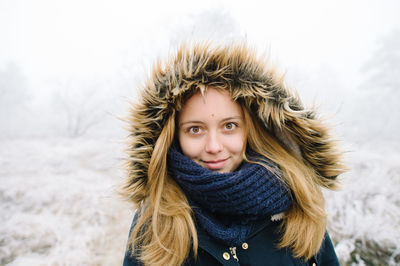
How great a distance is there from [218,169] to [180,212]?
0.38 meters

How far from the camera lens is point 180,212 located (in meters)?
1.46

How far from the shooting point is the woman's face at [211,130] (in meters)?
1.45

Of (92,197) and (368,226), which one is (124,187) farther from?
(92,197)

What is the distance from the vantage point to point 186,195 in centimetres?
161

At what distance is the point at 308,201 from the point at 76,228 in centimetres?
515

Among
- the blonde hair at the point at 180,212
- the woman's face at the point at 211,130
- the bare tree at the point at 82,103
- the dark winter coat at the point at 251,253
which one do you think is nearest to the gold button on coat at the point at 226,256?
the dark winter coat at the point at 251,253

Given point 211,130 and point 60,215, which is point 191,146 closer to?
point 211,130

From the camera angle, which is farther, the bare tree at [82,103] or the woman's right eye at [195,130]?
the bare tree at [82,103]

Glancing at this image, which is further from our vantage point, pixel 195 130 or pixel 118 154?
pixel 118 154

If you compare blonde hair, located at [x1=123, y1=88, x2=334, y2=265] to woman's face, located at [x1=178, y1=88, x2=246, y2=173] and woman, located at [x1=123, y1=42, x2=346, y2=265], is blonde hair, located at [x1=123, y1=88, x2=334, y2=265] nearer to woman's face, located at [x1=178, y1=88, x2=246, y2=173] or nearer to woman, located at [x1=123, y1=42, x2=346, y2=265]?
woman, located at [x1=123, y1=42, x2=346, y2=265]

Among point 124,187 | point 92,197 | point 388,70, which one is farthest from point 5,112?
point 388,70

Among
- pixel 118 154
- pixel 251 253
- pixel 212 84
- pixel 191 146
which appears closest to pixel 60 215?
pixel 118 154

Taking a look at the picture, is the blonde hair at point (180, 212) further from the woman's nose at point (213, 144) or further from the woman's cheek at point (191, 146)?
the woman's nose at point (213, 144)

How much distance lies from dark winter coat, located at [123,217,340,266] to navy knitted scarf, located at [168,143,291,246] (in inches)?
2.1
